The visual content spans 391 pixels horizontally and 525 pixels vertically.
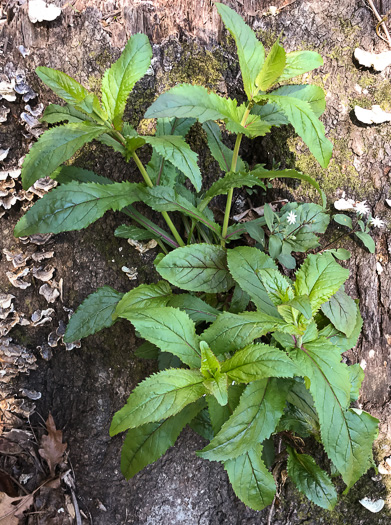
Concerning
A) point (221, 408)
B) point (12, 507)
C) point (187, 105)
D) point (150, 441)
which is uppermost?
point (187, 105)

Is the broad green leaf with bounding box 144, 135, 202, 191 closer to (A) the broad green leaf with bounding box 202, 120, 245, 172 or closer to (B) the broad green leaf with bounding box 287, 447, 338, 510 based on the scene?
(A) the broad green leaf with bounding box 202, 120, 245, 172

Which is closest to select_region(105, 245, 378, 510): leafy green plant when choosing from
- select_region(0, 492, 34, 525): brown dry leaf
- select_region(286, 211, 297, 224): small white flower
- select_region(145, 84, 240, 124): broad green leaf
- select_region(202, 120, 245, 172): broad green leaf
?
select_region(286, 211, 297, 224): small white flower

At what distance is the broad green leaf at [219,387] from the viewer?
169 cm

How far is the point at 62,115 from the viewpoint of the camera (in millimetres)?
2010

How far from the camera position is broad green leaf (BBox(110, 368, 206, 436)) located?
1651mm

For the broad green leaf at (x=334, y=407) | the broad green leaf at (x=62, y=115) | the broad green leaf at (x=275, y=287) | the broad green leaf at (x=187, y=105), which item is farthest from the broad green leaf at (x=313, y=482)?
the broad green leaf at (x=62, y=115)

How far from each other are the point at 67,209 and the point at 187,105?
29.5 inches

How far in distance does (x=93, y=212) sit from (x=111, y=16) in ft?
4.32

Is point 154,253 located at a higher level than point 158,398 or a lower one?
higher

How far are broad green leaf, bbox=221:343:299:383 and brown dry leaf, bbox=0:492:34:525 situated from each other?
1.77 meters

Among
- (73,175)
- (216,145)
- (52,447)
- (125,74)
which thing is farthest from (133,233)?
(52,447)

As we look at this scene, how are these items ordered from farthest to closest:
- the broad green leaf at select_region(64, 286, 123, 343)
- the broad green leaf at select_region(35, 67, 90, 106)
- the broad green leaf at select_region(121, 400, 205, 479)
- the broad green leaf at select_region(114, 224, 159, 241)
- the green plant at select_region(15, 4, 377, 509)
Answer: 1. the broad green leaf at select_region(114, 224, 159, 241)
2. the broad green leaf at select_region(64, 286, 123, 343)
3. the broad green leaf at select_region(121, 400, 205, 479)
4. the broad green leaf at select_region(35, 67, 90, 106)
5. the green plant at select_region(15, 4, 377, 509)

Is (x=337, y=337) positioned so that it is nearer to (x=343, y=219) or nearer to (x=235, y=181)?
(x=343, y=219)

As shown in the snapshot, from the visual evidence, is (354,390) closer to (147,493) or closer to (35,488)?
(147,493)
